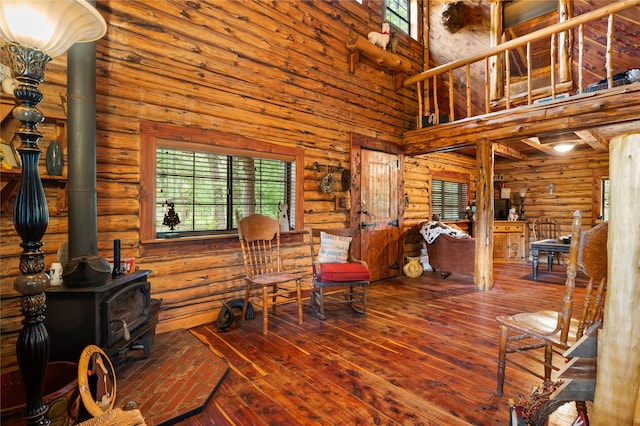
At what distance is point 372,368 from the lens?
7.47 feet

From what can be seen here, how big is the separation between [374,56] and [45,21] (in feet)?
14.6

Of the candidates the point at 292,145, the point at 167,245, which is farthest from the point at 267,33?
the point at 167,245

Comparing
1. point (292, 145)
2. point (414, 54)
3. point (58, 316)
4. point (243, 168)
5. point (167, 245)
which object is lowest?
point (58, 316)

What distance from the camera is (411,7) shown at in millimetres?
6094

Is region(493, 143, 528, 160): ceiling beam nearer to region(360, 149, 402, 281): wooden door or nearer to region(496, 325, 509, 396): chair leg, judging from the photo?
region(360, 149, 402, 281): wooden door

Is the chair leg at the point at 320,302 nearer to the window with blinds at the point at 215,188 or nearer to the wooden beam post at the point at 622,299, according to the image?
the window with blinds at the point at 215,188

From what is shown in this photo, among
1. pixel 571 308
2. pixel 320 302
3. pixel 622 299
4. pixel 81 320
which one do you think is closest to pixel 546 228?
pixel 320 302

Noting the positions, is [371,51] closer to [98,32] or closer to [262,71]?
[262,71]

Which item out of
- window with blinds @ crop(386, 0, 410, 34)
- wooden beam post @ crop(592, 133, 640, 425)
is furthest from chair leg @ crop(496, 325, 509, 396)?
window with blinds @ crop(386, 0, 410, 34)

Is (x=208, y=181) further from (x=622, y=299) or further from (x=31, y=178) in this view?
(x=622, y=299)

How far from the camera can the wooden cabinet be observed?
6984mm

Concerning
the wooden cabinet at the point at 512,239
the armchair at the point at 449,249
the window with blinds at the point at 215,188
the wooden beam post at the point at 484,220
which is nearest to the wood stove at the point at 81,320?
the window with blinds at the point at 215,188

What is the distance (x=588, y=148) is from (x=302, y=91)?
657 centimetres

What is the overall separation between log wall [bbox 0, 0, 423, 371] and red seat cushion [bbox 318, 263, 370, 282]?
0.83m
